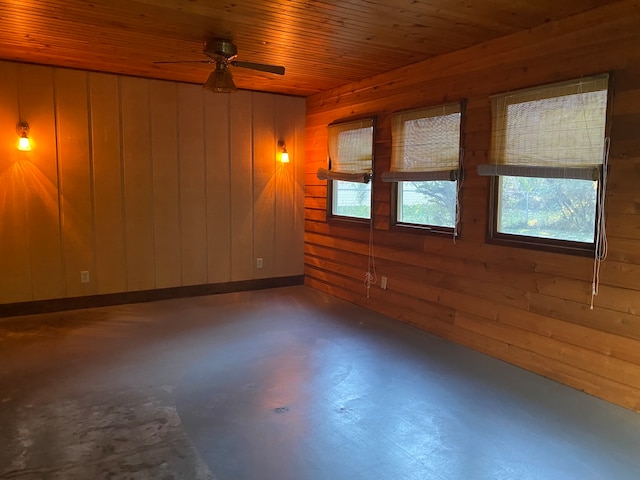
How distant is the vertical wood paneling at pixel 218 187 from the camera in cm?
571

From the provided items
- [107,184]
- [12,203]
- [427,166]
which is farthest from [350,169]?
[12,203]

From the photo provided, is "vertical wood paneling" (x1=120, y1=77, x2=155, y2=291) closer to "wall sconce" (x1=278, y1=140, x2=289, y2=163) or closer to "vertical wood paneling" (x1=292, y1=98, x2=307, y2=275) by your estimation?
"wall sconce" (x1=278, y1=140, x2=289, y2=163)

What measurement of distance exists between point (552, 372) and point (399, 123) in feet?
8.51

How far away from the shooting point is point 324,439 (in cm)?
258

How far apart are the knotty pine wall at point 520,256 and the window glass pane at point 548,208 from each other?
145mm

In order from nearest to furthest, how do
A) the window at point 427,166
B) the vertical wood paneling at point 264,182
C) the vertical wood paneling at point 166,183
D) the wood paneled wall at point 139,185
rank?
the window at point 427,166, the wood paneled wall at point 139,185, the vertical wood paneling at point 166,183, the vertical wood paneling at point 264,182

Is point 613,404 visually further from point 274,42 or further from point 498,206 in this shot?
point 274,42

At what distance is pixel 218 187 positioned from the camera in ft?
19.2

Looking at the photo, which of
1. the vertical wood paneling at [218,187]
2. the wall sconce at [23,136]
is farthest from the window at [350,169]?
the wall sconce at [23,136]

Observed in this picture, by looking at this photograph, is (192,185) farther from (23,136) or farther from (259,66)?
(259,66)

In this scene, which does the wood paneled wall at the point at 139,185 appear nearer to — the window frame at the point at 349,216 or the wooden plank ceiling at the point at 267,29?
the wooden plank ceiling at the point at 267,29

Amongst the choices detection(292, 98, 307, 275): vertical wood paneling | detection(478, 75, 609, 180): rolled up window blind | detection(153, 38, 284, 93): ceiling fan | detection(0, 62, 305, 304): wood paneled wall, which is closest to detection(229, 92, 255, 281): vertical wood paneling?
detection(0, 62, 305, 304): wood paneled wall

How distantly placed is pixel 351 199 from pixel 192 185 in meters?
1.90

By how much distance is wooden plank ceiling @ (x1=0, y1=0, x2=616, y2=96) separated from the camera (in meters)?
3.12
